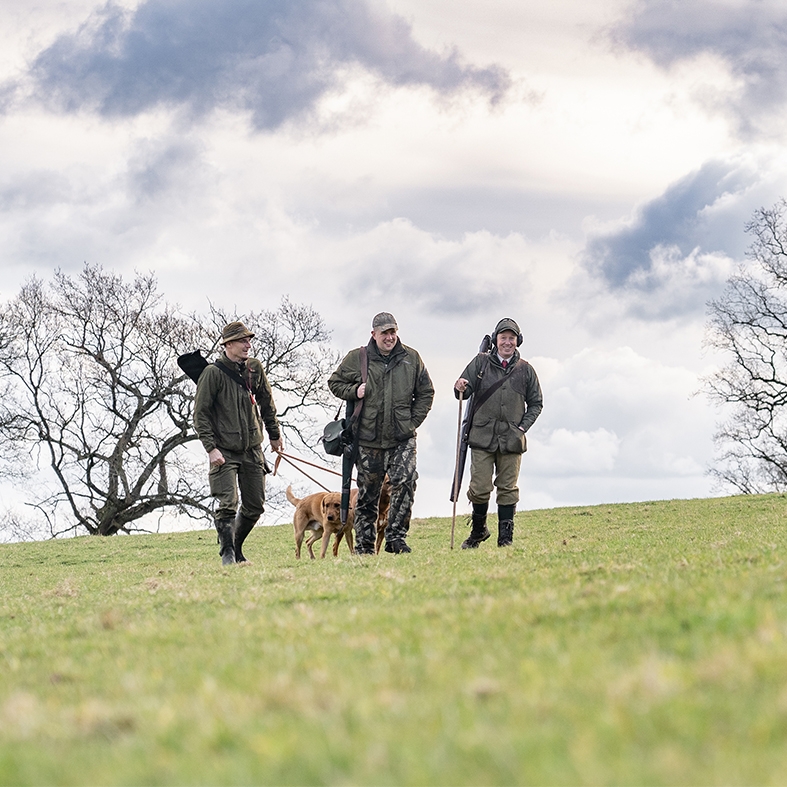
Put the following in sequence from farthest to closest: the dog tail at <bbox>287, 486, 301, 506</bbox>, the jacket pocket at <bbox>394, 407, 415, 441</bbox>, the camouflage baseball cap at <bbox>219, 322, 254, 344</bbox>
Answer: the dog tail at <bbox>287, 486, 301, 506</bbox>
the camouflage baseball cap at <bbox>219, 322, 254, 344</bbox>
the jacket pocket at <bbox>394, 407, 415, 441</bbox>

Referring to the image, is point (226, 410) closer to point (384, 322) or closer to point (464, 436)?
point (384, 322)

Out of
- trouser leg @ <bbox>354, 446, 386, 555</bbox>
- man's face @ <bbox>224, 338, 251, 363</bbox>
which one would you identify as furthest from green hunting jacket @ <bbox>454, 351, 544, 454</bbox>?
man's face @ <bbox>224, 338, 251, 363</bbox>

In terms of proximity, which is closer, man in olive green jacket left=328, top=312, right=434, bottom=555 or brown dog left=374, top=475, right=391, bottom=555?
man in olive green jacket left=328, top=312, right=434, bottom=555

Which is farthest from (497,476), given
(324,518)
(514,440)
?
(324,518)

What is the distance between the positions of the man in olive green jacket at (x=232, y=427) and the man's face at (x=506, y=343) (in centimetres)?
355

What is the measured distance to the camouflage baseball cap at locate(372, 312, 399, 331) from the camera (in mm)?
13000

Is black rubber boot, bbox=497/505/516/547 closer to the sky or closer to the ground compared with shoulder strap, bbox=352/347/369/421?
closer to the ground

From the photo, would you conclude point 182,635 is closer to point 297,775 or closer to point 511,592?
point 511,592

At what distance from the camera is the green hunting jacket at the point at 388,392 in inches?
512

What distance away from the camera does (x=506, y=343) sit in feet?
45.3

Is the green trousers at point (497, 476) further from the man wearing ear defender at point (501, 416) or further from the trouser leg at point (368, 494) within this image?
the trouser leg at point (368, 494)

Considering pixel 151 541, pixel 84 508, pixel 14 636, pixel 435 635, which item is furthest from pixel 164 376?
pixel 435 635

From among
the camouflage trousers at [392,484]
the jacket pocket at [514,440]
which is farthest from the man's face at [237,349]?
the jacket pocket at [514,440]

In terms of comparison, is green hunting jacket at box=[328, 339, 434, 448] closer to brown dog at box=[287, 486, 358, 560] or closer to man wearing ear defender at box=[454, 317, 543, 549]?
man wearing ear defender at box=[454, 317, 543, 549]
